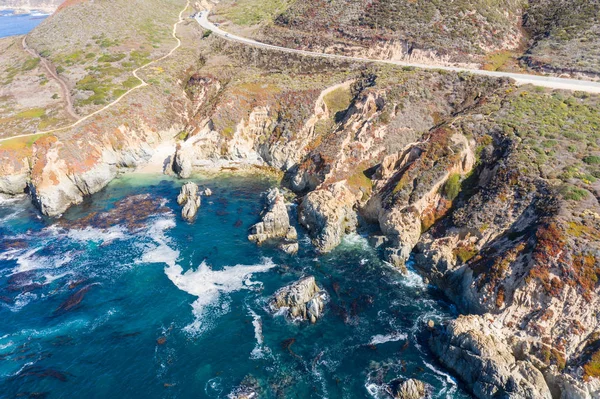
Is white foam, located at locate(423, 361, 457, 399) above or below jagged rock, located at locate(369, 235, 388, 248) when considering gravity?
below

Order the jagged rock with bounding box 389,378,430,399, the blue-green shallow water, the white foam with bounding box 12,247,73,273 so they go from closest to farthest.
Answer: the jagged rock with bounding box 389,378,430,399, the blue-green shallow water, the white foam with bounding box 12,247,73,273

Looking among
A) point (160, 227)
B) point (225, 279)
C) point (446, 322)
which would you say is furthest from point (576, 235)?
point (160, 227)

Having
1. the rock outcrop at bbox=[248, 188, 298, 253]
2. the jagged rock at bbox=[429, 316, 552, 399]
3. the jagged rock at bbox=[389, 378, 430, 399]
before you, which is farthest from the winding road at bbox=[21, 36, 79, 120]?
the jagged rock at bbox=[429, 316, 552, 399]

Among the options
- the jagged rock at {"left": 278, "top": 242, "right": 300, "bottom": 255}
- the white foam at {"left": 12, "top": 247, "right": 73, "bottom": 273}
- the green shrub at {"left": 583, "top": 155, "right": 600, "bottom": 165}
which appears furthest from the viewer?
the jagged rock at {"left": 278, "top": 242, "right": 300, "bottom": 255}

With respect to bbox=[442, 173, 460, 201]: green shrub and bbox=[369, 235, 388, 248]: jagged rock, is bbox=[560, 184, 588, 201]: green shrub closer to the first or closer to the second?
bbox=[442, 173, 460, 201]: green shrub

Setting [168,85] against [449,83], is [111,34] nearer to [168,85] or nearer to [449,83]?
[168,85]

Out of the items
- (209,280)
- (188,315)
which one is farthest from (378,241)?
(188,315)

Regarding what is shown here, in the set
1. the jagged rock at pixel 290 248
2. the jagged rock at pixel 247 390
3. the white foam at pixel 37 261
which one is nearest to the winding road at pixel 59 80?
the white foam at pixel 37 261
